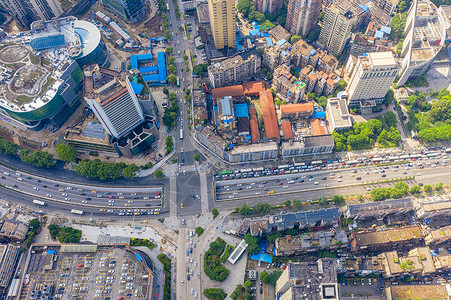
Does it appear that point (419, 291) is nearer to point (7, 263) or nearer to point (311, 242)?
point (311, 242)

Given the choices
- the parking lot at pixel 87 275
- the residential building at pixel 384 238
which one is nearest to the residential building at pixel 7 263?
the parking lot at pixel 87 275

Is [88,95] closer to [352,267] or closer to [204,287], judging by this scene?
[204,287]

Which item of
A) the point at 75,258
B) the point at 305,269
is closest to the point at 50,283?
the point at 75,258

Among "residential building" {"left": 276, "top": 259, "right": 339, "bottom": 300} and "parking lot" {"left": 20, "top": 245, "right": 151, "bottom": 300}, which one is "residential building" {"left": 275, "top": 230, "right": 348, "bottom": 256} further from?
"parking lot" {"left": 20, "top": 245, "right": 151, "bottom": 300}

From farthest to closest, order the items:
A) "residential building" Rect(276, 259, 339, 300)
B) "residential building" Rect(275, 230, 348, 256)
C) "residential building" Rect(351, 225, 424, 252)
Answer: "residential building" Rect(351, 225, 424, 252) → "residential building" Rect(275, 230, 348, 256) → "residential building" Rect(276, 259, 339, 300)

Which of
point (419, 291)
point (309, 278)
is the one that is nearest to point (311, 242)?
point (309, 278)

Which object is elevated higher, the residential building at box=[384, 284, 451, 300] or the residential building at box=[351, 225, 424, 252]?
the residential building at box=[351, 225, 424, 252]

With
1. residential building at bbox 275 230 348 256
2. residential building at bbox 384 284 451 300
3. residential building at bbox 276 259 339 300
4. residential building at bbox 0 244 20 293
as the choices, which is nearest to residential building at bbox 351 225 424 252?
residential building at bbox 275 230 348 256
